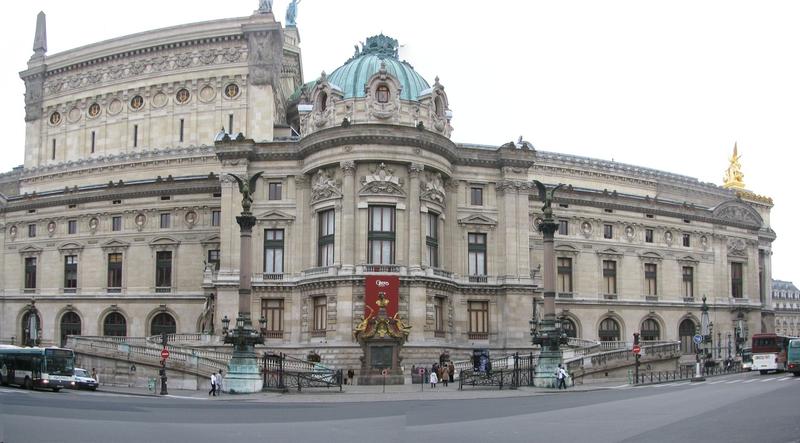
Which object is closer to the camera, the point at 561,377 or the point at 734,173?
the point at 561,377

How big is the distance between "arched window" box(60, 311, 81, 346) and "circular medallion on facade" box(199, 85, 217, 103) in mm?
23281

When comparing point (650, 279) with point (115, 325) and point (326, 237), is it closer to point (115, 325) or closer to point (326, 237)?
point (326, 237)

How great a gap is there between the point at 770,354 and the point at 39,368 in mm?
49877

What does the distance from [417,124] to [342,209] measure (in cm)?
807

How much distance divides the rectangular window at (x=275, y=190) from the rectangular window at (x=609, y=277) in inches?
1240

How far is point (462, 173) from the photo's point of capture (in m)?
70.8

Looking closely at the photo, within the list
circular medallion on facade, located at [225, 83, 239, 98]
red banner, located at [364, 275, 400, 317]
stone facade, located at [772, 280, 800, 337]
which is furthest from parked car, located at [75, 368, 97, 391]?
stone facade, located at [772, 280, 800, 337]

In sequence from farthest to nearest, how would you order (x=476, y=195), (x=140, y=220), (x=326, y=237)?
(x=140, y=220), (x=476, y=195), (x=326, y=237)

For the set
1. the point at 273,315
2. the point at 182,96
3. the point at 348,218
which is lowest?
the point at 273,315

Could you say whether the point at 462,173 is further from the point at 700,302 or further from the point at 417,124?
the point at 700,302

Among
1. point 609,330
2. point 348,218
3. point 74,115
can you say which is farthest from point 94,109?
point 609,330

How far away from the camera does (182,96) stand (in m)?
88.9

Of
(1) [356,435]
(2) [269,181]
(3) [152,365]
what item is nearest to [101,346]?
(3) [152,365]

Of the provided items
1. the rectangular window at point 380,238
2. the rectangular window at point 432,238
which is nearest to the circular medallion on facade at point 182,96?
the rectangular window at point 380,238
